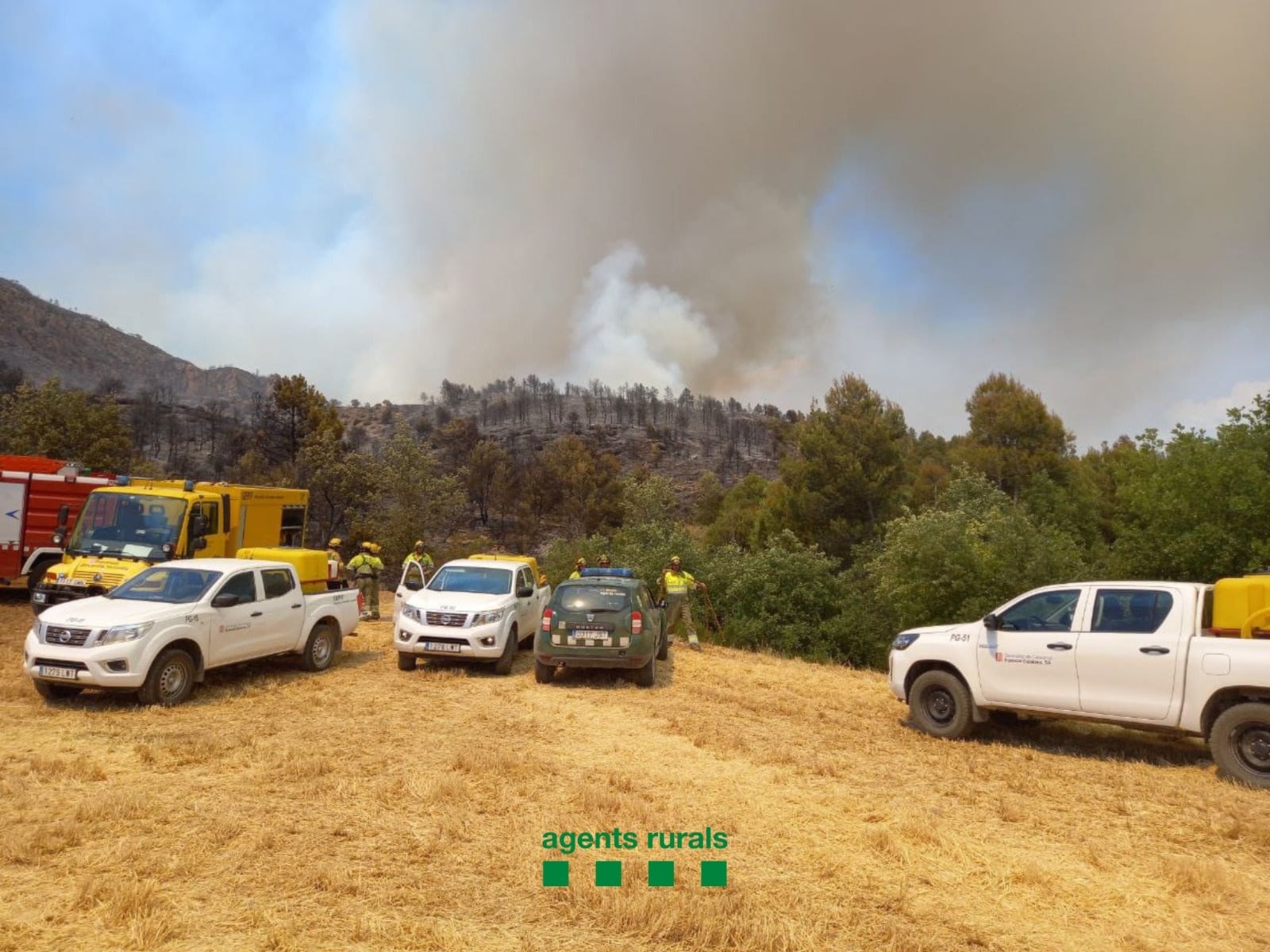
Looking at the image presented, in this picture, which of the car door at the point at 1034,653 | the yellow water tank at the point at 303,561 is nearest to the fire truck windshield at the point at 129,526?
the yellow water tank at the point at 303,561

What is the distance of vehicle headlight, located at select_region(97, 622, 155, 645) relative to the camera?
29.0 feet

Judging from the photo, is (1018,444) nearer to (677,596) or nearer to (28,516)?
(677,596)

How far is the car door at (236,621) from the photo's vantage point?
10070mm

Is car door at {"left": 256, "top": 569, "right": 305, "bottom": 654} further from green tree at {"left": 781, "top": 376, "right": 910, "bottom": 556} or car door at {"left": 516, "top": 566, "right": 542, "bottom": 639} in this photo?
green tree at {"left": 781, "top": 376, "right": 910, "bottom": 556}

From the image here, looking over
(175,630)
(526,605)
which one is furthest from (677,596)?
(175,630)

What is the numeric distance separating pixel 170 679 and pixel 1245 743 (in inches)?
442

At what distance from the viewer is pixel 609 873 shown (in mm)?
5000

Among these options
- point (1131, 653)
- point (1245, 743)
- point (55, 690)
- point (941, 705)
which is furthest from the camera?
point (55, 690)

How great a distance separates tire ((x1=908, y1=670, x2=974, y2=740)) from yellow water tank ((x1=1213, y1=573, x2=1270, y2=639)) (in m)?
2.54

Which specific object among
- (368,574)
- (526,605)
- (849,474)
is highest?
(849,474)

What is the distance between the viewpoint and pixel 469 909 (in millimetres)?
4402

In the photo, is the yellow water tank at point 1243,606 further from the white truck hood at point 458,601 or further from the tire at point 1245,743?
the white truck hood at point 458,601

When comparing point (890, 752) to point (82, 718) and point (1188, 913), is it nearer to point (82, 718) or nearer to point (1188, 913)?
point (1188, 913)

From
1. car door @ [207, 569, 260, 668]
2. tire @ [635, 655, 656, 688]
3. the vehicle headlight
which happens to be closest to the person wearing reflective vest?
tire @ [635, 655, 656, 688]
